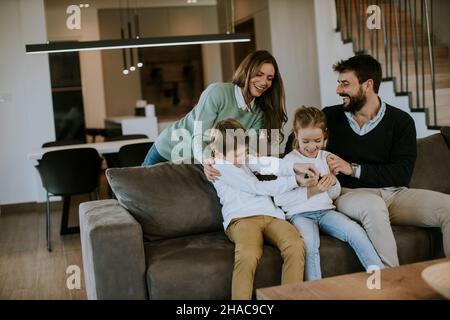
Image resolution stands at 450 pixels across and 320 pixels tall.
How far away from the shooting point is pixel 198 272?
262cm

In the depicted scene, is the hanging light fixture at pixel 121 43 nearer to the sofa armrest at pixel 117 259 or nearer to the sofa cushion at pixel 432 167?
the sofa cushion at pixel 432 167

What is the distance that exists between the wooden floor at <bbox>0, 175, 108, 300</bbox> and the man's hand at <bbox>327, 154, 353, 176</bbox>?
1603 mm

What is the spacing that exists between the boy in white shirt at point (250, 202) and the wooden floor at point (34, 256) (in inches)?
47.7

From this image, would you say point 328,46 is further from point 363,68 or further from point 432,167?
point 363,68

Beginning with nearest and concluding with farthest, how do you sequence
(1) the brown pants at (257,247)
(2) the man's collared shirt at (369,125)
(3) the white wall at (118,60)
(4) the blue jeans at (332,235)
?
(1) the brown pants at (257,247)
(4) the blue jeans at (332,235)
(2) the man's collared shirt at (369,125)
(3) the white wall at (118,60)

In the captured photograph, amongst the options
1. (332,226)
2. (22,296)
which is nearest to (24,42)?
(22,296)

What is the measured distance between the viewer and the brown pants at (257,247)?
8.38 ft

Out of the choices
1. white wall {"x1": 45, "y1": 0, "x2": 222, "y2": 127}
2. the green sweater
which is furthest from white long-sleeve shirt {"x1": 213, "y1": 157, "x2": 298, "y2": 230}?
white wall {"x1": 45, "y1": 0, "x2": 222, "y2": 127}

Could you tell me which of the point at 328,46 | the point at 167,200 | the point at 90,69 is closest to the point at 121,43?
the point at 328,46

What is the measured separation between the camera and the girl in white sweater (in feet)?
9.06

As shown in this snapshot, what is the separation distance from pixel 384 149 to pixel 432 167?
553mm

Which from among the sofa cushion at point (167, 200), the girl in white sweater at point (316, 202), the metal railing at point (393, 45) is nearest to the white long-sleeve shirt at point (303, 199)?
the girl in white sweater at point (316, 202)

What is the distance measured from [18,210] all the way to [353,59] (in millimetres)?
4802

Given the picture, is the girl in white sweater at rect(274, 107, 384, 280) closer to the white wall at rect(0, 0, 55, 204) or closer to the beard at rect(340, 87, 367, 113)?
the beard at rect(340, 87, 367, 113)
